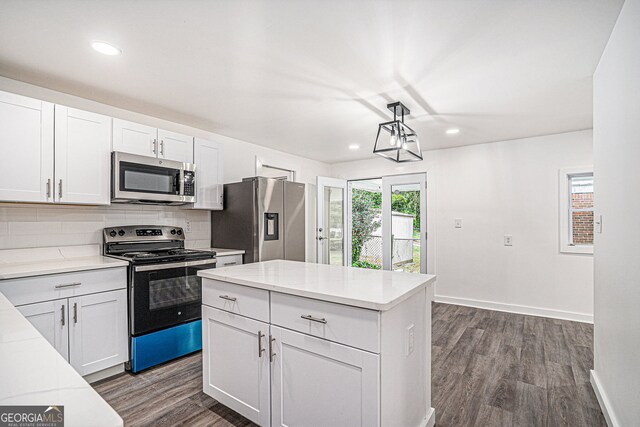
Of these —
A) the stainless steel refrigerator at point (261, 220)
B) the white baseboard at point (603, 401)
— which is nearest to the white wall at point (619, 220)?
the white baseboard at point (603, 401)

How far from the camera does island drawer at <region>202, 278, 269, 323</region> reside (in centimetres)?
176

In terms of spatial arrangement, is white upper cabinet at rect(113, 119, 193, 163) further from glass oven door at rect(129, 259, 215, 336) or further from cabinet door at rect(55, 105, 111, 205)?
glass oven door at rect(129, 259, 215, 336)

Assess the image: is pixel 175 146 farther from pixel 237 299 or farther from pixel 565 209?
pixel 565 209

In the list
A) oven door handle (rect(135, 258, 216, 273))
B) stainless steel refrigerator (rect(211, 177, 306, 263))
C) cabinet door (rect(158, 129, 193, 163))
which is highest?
cabinet door (rect(158, 129, 193, 163))

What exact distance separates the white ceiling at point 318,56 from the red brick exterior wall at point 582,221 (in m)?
1.02

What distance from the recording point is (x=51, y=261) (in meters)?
2.58

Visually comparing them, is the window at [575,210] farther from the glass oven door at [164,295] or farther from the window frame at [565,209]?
the glass oven door at [164,295]

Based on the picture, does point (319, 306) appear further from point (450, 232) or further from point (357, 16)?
point (450, 232)

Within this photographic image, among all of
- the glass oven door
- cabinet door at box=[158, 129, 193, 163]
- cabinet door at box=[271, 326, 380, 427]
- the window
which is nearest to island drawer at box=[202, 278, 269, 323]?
cabinet door at box=[271, 326, 380, 427]

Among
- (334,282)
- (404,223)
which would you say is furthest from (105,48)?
(404,223)

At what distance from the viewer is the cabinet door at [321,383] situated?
1387 mm

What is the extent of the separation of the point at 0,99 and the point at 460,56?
3139 millimetres

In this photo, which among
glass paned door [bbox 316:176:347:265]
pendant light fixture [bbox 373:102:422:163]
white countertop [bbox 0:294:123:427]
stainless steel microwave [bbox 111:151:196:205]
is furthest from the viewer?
glass paned door [bbox 316:176:347:265]

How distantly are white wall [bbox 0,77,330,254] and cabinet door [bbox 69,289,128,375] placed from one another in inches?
28.9
